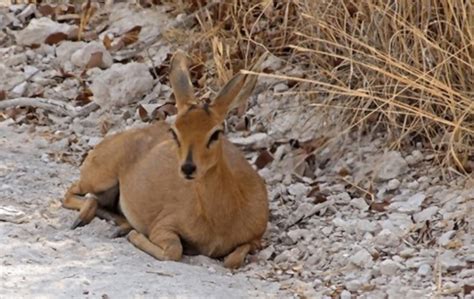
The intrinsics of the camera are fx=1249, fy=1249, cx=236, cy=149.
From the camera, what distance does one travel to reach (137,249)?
22.9ft

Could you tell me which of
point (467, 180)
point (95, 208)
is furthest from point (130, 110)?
point (467, 180)

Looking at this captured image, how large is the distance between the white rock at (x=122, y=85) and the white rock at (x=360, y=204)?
2.45 metres

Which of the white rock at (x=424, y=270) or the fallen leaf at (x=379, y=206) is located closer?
the white rock at (x=424, y=270)

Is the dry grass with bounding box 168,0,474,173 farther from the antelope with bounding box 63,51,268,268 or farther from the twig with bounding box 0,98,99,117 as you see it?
the twig with bounding box 0,98,99,117

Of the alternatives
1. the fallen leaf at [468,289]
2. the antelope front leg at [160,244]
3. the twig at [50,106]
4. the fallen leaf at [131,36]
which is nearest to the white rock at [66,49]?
the fallen leaf at [131,36]

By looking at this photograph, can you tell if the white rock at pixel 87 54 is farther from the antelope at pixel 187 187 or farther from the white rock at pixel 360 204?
the white rock at pixel 360 204

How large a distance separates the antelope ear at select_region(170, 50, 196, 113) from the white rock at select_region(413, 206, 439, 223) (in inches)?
54.6

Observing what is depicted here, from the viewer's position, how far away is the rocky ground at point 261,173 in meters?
6.18

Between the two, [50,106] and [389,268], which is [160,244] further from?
[50,106]

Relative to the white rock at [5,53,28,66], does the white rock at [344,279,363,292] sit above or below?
above

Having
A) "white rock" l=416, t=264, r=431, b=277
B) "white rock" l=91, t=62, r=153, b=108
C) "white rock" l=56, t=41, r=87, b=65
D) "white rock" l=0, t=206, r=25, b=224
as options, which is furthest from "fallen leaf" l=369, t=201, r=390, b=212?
"white rock" l=56, t=41, r=87, b=65

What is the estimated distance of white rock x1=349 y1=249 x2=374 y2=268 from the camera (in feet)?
20.9

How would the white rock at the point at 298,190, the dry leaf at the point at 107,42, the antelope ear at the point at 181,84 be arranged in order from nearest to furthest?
1. the antelope ear at the point at 181,84
2. the white rock at the point at 298,190
3. the dry leaf at the point at 107,42

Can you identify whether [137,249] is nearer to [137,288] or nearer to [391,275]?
[137,288]
